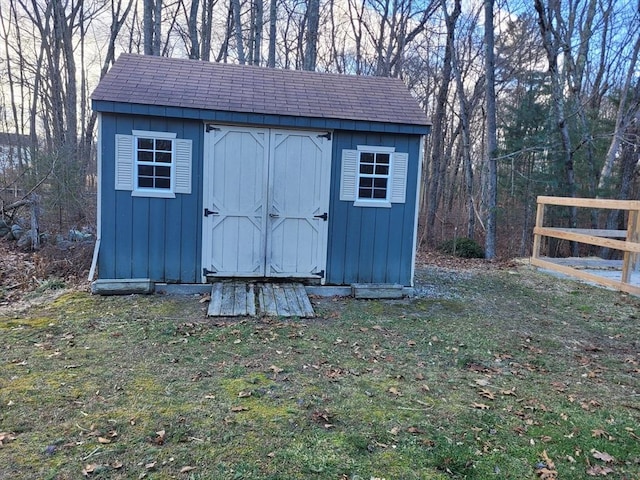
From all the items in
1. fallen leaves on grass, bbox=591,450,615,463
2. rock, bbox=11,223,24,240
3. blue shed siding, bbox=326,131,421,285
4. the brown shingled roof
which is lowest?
fallen leaves on grass, bbox=591,450,615,463

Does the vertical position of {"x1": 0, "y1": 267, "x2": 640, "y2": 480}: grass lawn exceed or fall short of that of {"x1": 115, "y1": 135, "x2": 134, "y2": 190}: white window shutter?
it falls short

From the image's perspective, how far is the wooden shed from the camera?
6.12 metres

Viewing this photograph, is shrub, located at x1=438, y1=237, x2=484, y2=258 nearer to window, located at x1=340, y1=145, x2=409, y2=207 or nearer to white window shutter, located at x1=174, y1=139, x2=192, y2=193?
window, located at x1=340, y1=145, x2=409, y2=207

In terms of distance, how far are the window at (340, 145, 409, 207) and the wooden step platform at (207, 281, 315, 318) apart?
1606mm

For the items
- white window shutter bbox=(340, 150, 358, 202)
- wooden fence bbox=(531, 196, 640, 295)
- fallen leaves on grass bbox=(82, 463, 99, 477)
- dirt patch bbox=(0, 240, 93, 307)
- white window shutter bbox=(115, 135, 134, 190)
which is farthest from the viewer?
wooden fence bbox=(531, 196, 640, 295)

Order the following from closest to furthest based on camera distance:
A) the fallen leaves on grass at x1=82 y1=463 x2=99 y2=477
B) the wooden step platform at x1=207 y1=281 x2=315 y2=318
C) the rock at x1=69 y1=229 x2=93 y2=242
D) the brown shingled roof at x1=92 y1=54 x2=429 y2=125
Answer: the fallen leaves on grass at x1=82 y1=463 x2=99 y2=477 < the wooden step platform at x1=207 y1=281 x2=315 y2=318 < the brown shingled roof at x1=92 y1=54 x2=429 y2=125 < the rock at x1=69 y1=229 x2=93 y2=242

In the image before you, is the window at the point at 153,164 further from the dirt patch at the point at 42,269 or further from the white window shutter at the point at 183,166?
the dirt patch at the point at 42,269

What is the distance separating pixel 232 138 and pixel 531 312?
15.9ft

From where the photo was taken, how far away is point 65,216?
10391 millimetres

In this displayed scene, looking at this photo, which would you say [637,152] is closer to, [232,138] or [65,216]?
[232,138]

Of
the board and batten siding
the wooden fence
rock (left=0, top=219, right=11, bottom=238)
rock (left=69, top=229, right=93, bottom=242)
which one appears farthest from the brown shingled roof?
rock (left=0, top=219, right=11, bottom=238)

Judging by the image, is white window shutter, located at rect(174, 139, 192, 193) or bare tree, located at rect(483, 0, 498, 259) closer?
white window shutter, located at rect(174, 139, 192, 193)

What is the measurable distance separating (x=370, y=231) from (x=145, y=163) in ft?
10.9

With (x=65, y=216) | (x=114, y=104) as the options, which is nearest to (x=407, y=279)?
(x=114, y=104)
